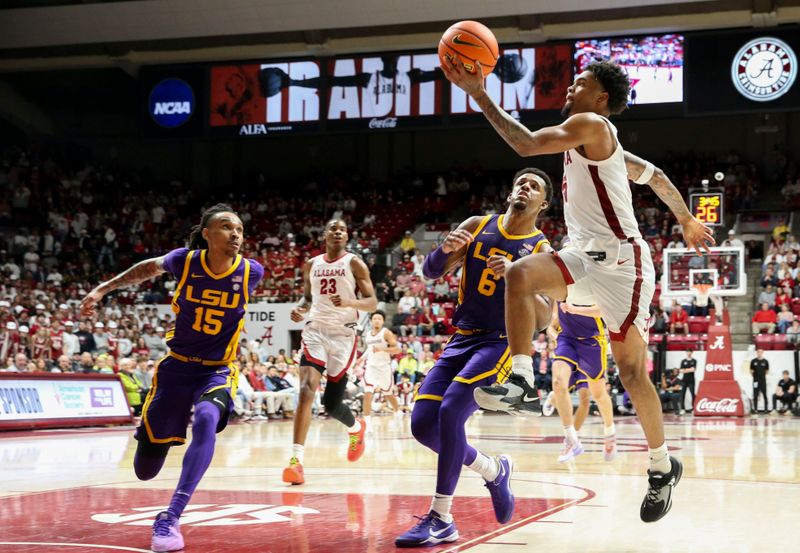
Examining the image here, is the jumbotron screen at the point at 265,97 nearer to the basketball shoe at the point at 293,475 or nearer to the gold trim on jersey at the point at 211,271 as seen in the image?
the basketball shoe at the point at 293,475

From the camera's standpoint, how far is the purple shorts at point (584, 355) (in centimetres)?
930

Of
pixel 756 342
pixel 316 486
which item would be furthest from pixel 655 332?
pixel 316 486

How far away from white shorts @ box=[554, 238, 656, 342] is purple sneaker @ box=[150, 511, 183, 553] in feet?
7.40

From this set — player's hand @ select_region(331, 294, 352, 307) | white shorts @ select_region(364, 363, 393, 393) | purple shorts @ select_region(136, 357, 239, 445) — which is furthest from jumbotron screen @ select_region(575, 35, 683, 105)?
purple shorts @ select_region(136, 357, 239, 445)

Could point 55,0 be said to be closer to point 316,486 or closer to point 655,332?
point 655,332

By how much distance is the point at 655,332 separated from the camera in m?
20.8

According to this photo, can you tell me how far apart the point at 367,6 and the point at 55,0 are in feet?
33.5

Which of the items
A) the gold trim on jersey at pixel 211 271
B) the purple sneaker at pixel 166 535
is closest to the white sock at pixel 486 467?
the purple sneaker at pixel 166 535

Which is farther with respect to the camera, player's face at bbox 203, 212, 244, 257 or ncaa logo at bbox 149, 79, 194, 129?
ncaa logo at bbox 149, 79, 194, 129

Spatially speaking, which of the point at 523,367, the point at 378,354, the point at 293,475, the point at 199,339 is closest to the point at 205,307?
the point at 199,339

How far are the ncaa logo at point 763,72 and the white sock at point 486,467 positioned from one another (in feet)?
69.9

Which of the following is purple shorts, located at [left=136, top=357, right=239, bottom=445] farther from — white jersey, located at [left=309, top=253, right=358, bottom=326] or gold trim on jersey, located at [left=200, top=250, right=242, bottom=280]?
white jersey, located at [left=309, top=253, right=358, bottom=326]

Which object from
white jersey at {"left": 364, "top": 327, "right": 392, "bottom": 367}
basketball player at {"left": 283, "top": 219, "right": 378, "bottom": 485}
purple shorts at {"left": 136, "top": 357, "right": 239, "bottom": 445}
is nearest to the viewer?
purple shorts at {"left": 136, "top": 357, "right": 239, "bottom": 445}

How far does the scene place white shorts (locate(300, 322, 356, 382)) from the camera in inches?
321
